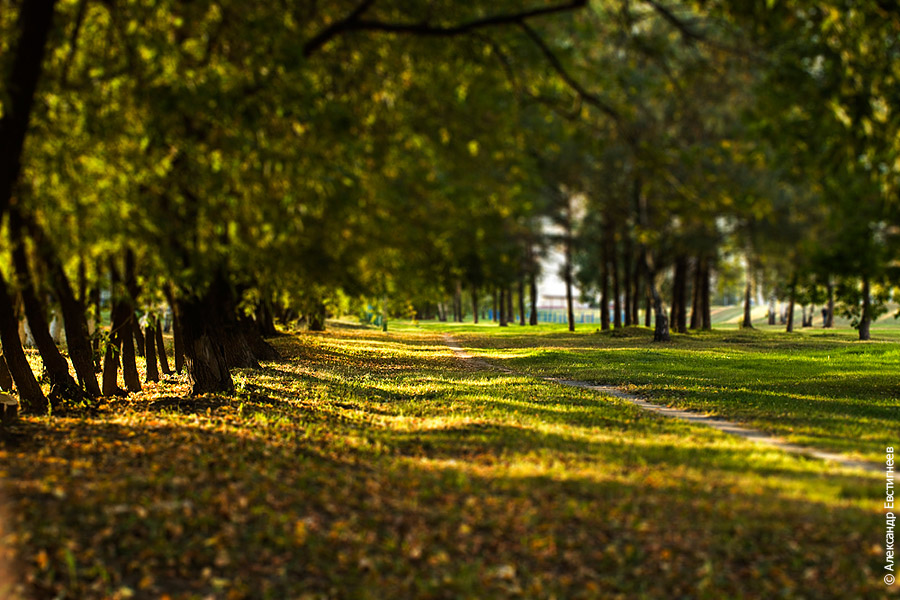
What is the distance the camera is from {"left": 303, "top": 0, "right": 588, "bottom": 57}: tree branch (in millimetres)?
8398

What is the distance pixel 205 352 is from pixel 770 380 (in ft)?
44.6

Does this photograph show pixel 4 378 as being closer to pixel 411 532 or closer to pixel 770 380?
pixel 411 532

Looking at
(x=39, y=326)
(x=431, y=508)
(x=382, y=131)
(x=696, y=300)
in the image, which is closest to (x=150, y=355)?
(x=39, y=326)

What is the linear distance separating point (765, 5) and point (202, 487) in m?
8.11

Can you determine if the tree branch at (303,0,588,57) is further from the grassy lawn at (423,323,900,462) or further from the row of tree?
the grassy lawn at (423,323,900,462)

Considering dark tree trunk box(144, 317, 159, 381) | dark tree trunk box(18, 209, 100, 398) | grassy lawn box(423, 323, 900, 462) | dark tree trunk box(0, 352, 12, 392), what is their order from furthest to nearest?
dark tree trunk box(144, 317, 159, 381) < dark tree trunk box(0, 352, 12, 392) < grassy lawn box(423, 323, 900, 462) < dark tree trunk box(18, 209, 100, 398)

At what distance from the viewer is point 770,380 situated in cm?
1797

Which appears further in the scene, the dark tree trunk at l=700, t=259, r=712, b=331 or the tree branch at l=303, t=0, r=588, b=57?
the dark tree trunk at l=700, t=259, r=712, b=331

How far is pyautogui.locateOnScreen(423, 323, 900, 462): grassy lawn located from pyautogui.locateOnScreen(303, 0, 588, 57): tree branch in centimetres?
682

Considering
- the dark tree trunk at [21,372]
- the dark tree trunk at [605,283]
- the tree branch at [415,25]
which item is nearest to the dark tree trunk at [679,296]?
the dark tree trunk at [605,283]

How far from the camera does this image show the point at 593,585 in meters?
5.73

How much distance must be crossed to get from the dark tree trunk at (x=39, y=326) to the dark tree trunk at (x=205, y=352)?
215 centimetres

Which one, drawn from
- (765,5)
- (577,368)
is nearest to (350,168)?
(765,5)

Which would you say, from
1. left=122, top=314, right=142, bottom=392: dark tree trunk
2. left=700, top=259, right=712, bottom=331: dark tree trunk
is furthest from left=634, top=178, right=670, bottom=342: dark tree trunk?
left=122, top=314, right=142, bottom=392: dark tree trunk
